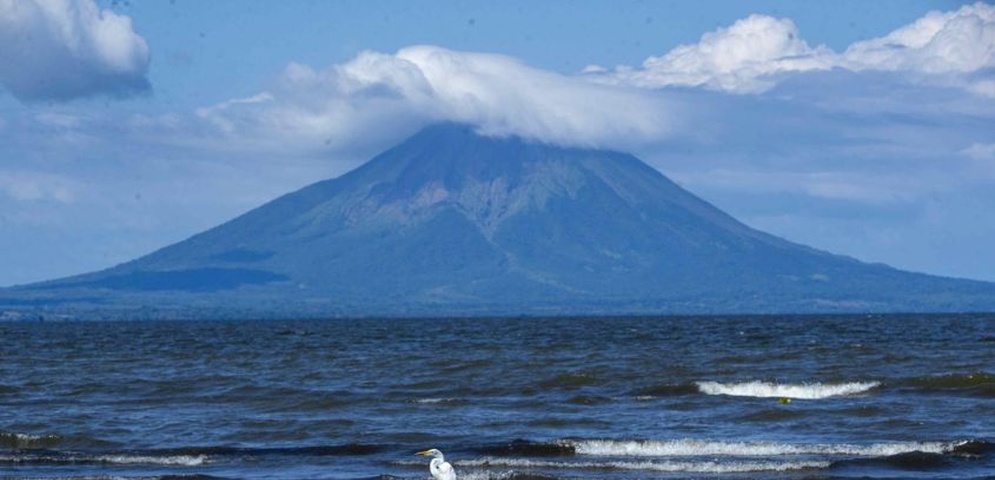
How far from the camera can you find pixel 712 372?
2314 inches

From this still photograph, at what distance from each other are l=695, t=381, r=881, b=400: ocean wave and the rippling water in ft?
0.45

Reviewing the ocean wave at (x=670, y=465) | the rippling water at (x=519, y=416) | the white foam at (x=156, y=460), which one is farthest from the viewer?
the white foam at (x=156, y=460)

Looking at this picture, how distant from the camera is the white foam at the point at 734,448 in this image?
3597cm

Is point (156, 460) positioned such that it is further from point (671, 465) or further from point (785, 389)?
point (785, 389)

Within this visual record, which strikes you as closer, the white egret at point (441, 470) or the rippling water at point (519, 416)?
the white egret at point (441, 470)

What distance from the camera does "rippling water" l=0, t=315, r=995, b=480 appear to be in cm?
3519

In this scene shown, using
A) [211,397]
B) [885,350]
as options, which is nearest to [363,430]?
[211,397]

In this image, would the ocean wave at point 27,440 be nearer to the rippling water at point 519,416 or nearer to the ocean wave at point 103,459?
the rippling water at point 519,416

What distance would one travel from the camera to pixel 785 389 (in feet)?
169

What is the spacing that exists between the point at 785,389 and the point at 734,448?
15.3 metres

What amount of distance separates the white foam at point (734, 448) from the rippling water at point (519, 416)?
6 cm

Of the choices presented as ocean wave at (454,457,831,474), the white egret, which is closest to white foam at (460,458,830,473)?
ocean wave at (454,457,831,474)

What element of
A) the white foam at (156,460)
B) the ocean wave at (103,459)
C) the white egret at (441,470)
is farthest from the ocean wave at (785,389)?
the white egret at (441,470)

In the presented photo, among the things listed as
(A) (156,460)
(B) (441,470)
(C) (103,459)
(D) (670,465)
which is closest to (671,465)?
(D) (670,465)
